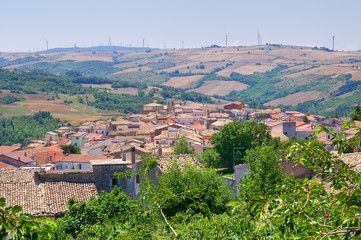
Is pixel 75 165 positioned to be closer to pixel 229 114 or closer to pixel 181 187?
pixel 181 187

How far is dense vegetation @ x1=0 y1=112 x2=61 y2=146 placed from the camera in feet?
367

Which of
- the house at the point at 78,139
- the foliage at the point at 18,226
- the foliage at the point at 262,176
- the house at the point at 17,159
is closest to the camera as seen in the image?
the foliage at the point at 18,226

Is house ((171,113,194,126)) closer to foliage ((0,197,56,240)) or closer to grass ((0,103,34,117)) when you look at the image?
grass ((0,103,34,117))

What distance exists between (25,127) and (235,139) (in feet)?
293

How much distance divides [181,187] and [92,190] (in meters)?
5.51

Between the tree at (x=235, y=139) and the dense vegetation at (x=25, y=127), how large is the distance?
231 feet

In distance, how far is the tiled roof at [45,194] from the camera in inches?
902

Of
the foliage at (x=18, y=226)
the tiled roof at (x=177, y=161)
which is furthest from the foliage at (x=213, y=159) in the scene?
the foliage at (x=18, y=226)

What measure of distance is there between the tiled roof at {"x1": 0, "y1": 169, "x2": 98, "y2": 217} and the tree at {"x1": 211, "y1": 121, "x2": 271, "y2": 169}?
18.1 metres

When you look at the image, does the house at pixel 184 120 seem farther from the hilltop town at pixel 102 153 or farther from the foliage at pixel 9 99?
the foliage at pixel 9 99

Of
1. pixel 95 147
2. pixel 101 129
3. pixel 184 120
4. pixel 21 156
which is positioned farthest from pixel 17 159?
pixel 184 120

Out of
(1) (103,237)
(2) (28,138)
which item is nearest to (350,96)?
(2) (28,138)

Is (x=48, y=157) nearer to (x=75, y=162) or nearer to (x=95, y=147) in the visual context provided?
(x=95, y=147)

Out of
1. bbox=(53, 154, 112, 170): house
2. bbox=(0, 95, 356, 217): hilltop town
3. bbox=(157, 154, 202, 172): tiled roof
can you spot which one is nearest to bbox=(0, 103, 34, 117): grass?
bbox=(0, 95, 356, 217): hilltop town
